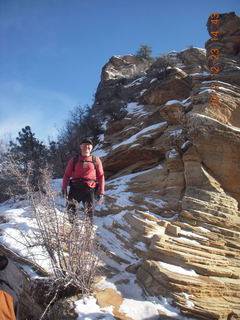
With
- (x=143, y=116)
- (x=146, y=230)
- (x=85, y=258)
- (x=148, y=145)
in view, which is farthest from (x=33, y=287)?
(x=143, y=116)

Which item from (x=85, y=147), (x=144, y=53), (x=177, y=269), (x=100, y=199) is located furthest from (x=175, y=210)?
(x=144, y=53)

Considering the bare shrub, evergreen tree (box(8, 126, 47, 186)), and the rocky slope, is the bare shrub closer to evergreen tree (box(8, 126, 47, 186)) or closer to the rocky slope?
the rocky slope

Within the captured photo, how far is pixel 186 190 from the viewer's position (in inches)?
267

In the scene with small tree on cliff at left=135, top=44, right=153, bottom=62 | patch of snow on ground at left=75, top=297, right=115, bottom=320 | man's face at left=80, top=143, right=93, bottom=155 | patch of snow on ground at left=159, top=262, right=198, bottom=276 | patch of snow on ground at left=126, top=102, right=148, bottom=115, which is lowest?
patch of snow on ground at left=75, top=297, right=115, bottom=320

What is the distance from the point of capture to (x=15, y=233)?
5.19 metres

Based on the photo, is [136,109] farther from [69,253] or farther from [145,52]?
[145,52]

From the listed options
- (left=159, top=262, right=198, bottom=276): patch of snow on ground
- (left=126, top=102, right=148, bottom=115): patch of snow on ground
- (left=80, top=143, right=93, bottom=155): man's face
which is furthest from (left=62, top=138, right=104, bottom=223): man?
(left=126, top=102, right=148, bottom=115): patch of snow on ground

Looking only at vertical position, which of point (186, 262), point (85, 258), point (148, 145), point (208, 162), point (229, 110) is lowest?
point (186, 262)

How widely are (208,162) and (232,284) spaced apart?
152 inches

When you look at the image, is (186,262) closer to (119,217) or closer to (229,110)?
(119,217)

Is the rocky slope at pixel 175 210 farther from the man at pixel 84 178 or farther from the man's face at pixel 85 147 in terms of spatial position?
the man's face at pixel 85 147

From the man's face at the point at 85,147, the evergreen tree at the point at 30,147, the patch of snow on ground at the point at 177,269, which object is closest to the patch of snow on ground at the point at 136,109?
the evergreen tree at the point at 30,147

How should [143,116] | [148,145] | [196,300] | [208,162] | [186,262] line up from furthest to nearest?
[143,116] → [148,145] → [208,162] → [186,262] → [196,300]

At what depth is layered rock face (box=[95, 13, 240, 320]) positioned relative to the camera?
3.92 meters
